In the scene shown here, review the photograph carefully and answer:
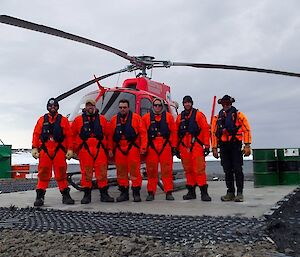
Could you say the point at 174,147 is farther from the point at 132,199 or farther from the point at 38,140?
the point at 38,140

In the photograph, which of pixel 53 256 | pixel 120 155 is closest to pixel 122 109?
pixel 120 155

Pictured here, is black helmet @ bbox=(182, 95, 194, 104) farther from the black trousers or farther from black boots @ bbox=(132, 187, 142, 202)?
black boots @ bbox=(132, 187, 142, 202)

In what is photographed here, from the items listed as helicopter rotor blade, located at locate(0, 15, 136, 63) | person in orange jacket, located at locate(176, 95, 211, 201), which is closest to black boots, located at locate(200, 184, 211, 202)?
person in orange jacket, located at locate(176, 95, 211, 201)

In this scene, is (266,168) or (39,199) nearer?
(39,199)

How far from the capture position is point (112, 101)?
26.6 ft

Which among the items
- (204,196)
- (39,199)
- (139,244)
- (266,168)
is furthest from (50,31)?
(266,168)

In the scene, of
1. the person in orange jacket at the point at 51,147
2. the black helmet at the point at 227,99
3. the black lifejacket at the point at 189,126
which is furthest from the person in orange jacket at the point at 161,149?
the person in orange jacket at the point at 51,147

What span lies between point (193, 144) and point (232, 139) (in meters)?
0.71

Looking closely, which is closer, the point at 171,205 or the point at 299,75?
the point at 171,205

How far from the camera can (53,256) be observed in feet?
10.7

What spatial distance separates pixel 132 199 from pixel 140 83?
2.92m

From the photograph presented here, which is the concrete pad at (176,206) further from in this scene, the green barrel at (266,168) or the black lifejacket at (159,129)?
the green barrel at (266,168)

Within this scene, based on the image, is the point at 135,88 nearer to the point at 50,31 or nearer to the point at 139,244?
the point at 50,31

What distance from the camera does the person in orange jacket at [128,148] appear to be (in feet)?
22.9
